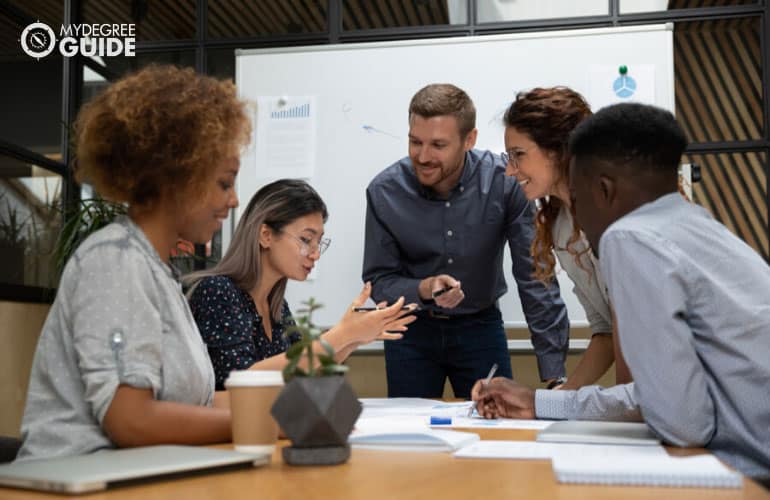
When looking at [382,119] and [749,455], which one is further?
[382,119]

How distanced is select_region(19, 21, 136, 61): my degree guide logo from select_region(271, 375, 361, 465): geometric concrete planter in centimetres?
405

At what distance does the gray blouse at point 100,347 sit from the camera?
1.06 metres

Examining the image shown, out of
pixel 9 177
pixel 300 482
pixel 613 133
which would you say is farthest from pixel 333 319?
pixel 300 482

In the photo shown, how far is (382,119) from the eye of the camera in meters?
3.73

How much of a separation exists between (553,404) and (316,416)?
85 cm

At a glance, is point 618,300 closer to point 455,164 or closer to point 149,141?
point 149,141

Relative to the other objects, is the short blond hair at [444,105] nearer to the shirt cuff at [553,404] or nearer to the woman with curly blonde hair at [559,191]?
the woman with curly blonde hair at [559,191]

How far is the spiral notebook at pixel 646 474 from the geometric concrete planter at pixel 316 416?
0.24m

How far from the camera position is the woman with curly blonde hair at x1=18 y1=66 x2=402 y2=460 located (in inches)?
42.0

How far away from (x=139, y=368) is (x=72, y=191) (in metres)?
3.67

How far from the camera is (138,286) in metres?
1.11

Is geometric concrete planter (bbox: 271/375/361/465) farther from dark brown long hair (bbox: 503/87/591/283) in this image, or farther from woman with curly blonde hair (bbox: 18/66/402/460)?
dark brown long hair (bbox: 503/87/591/283)

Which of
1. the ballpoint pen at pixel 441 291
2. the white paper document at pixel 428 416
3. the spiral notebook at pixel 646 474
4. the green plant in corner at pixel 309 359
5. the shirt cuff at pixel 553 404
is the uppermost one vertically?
the ballpoint pen at pixel 441 291

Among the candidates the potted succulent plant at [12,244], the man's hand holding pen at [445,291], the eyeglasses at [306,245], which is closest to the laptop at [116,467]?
the eyeglasses at [306,245]
